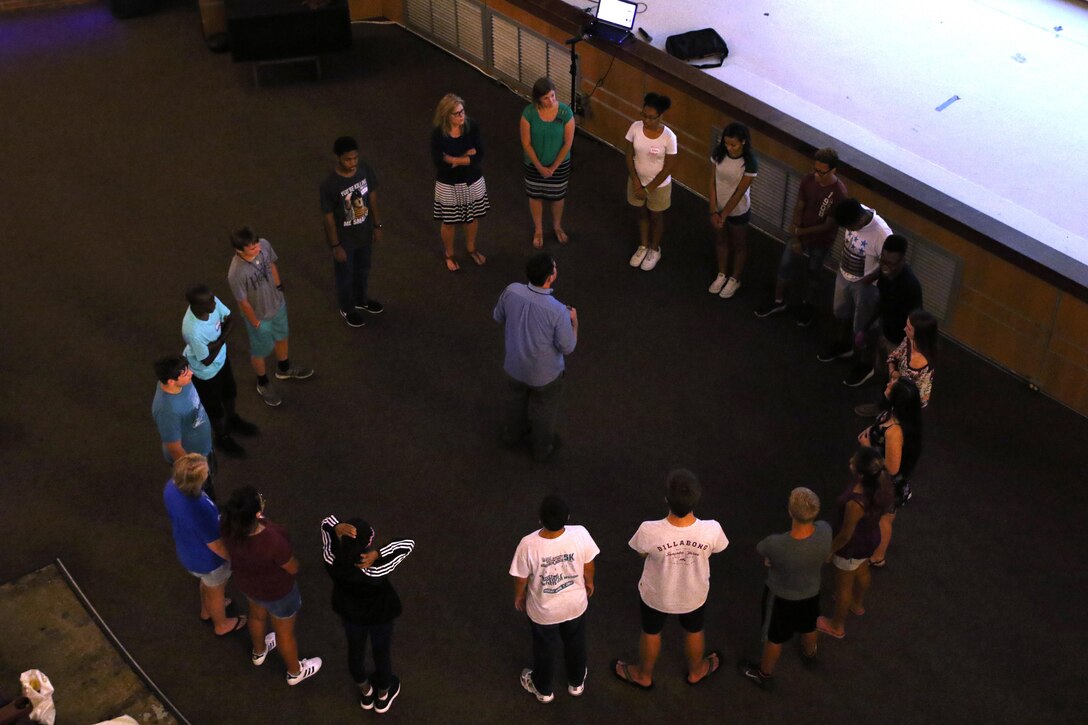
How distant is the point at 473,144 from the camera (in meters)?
7.04

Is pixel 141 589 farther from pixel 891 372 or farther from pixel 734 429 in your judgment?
pixel 891 372

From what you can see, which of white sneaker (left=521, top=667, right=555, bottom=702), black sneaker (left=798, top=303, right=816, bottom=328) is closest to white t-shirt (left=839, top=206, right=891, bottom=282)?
black sneaker (left=798, top=303, right=816, bottom=328)

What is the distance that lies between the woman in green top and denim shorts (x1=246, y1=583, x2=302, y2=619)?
3.57 metres

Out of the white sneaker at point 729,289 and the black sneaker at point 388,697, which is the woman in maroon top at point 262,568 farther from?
the white sneaker at point 729,289

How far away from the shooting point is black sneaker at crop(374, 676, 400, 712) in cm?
508

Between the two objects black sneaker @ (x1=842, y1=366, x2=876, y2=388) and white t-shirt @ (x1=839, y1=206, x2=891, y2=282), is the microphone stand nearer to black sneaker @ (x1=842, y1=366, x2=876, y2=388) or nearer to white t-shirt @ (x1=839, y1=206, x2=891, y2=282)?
white t-shirt @ (x1=839, y1=206, x2=891, y2=282)

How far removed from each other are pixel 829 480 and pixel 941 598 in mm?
910

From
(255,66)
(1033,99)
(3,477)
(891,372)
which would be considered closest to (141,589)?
(3,477)

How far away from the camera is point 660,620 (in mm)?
4887

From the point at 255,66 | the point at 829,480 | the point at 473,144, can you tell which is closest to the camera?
the point at 829,480

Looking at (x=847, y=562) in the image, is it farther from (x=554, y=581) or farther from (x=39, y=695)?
(x=39, y=695)

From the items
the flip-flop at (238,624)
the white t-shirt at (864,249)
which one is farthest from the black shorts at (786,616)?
the flip-flop at (238,624)

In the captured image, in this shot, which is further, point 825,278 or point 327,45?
point 327,45

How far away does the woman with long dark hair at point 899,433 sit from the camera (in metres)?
4.97
